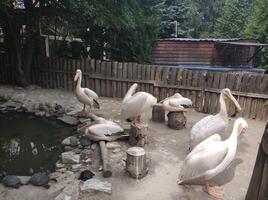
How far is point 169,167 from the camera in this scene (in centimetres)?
506

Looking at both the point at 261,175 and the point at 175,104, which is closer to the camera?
the point at 261,175

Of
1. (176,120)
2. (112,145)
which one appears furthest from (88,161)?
(176,120)

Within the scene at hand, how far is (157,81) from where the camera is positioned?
877 centimetres

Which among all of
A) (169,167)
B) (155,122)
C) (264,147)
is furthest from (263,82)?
(264,147)

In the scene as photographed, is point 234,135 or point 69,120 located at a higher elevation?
point 234,135

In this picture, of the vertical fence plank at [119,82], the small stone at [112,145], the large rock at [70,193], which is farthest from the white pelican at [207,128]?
the vertical fence plank at [119,82]

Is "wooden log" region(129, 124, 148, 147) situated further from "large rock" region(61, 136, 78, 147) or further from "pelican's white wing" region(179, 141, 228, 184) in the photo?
"pelican's white wing" region(179, 141, 228, 184)

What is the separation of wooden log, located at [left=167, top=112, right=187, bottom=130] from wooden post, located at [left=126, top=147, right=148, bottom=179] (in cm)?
232

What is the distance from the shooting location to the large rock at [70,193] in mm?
4143

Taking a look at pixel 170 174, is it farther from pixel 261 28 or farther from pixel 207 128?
pixel 261 28

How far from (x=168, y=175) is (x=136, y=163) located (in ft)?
2.08

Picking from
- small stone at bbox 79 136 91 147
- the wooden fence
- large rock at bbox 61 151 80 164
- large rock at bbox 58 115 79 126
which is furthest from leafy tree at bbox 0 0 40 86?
large rock at bbox 61 151 80 164

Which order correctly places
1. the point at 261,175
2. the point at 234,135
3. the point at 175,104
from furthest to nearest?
the point at 175,104 < the point at 234,135 < the point at 261,175

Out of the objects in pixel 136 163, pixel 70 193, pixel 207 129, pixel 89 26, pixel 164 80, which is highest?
pixel 89 26
